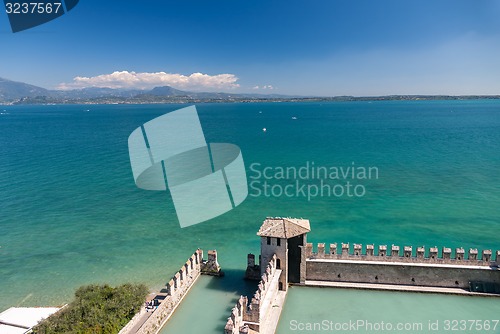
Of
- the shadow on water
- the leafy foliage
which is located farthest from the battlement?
the leafy foliage

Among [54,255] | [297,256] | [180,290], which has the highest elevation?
[297,256]

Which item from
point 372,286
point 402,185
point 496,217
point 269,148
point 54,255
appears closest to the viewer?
point 372,286

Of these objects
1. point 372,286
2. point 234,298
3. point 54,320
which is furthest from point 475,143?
point 54,320

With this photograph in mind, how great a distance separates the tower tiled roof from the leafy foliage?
667 centimetres

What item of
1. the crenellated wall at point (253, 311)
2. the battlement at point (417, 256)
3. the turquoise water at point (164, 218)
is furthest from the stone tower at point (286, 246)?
the turquoise water at point (164, 218)

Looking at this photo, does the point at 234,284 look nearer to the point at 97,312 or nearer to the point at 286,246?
the point at 286,246

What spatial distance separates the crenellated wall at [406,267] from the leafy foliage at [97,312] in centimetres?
894

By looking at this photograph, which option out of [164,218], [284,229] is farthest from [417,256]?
[164,218]

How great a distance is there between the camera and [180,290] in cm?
1809

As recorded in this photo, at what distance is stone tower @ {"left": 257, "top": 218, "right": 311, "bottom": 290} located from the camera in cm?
1834

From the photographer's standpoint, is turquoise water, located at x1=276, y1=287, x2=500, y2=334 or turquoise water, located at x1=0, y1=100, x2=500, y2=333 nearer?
turquoise water, located at x1=276, y1=287, x2=500, y2=334

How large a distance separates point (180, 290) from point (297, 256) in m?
6.10

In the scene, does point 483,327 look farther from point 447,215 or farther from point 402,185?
point 402,185

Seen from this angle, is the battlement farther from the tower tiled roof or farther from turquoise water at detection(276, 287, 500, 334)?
turquoise water at detection(276, 287, 500, 334)
